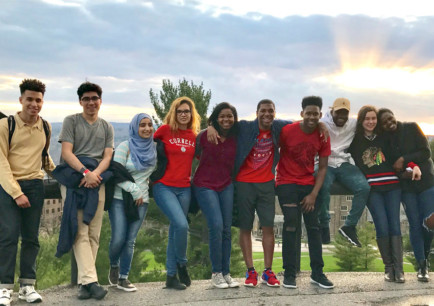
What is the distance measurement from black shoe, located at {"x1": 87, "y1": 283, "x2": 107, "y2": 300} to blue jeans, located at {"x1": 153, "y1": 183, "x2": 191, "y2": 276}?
0.68 meters

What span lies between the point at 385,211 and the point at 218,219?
6.23ft

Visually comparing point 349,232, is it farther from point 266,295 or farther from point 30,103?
point 30,103

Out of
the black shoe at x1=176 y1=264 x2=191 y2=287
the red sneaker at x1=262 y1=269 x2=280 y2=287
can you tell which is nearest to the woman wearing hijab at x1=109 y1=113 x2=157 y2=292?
the black shoe at x1=176 y1=264 x2=191 y2=287

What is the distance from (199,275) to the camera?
27266mm

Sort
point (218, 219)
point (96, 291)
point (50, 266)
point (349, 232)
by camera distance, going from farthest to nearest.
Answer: point (50, 266), point (349, 232), point (218, 219), point (96, 291)

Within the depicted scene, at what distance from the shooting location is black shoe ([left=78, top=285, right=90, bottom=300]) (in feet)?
15.0

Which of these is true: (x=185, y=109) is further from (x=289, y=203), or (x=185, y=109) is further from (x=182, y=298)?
(x=182, y=298)

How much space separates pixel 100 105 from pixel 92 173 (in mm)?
A: 697

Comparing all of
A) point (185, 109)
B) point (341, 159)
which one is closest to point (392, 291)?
point (341, 159)

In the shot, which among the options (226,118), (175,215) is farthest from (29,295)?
(226,118)

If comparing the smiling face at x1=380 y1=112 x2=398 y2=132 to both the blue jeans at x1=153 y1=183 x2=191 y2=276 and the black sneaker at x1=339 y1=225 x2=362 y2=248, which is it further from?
the blue jeans at x1=153 y1=183 x2=191 y2=276

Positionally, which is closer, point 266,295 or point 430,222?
point 266,295

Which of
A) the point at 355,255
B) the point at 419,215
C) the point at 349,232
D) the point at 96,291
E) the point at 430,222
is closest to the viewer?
the point at 96,291

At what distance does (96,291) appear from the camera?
4.50 metres
